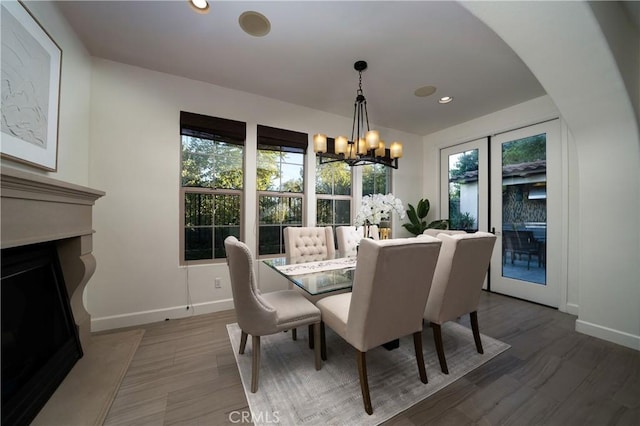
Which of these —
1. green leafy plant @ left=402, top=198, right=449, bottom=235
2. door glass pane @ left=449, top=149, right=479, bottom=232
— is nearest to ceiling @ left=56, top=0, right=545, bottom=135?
door glass pane @ left=449, top=149, right=479, bottom=232

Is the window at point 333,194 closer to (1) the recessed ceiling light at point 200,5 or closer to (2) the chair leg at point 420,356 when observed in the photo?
(1) the recessed ceiling light at point 200,5

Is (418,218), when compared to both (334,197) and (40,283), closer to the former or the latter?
(334,197)

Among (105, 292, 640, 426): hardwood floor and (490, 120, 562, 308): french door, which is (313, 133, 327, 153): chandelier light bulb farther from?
(490, 120, 562, 308): french door

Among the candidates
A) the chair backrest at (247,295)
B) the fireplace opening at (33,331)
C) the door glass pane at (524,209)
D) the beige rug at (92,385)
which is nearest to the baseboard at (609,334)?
the door glass pane at (524,209)

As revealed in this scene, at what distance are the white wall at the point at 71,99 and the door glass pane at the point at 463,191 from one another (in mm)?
4934

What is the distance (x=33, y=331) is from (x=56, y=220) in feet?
2.37

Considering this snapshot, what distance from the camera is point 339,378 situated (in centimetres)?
159

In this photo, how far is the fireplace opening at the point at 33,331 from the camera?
1199 millimetres

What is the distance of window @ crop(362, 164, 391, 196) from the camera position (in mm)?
3816

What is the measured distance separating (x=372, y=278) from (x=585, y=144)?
8.96 ft

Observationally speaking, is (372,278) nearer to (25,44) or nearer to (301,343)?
(301,343)

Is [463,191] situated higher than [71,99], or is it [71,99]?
[71,99]

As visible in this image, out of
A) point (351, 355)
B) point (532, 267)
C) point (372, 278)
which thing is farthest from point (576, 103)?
point (351, 355)

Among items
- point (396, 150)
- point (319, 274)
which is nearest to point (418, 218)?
point (396, 150)
